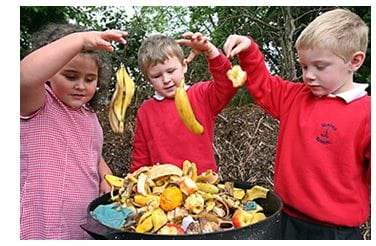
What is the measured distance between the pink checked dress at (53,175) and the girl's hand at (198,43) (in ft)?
1.46

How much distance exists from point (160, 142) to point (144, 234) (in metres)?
0.68

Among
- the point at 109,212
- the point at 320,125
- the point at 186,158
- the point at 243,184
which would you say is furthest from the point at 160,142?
the point at 320,125

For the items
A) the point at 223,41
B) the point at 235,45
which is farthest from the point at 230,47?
the point at 223,41

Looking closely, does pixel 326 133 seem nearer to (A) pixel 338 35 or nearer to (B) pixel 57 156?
(A) pixel 338 35

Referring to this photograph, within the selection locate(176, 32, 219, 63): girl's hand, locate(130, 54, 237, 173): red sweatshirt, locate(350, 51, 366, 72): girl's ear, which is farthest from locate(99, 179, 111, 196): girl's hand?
locate(350, 51, 366, 72): girl's ear

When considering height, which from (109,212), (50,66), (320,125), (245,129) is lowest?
(245,129)

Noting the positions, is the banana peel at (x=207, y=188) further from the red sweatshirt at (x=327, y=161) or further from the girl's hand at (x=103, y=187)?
the girl's hand at (x=103, y=187)

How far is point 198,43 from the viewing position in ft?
5.19

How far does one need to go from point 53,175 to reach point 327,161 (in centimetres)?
84

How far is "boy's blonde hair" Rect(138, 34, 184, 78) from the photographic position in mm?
1801

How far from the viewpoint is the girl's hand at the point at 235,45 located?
150cm

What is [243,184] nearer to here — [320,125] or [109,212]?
[320,125]

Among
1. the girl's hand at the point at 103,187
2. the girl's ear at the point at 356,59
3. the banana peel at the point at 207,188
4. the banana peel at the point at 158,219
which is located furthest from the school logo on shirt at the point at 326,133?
the girl's hand at the point at 103,187

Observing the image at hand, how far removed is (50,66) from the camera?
4.35ft
